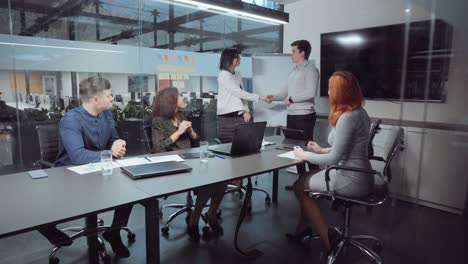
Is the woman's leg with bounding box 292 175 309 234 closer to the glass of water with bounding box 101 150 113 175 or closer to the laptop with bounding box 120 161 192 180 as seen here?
the laptop with bounding box 120 161 192 180

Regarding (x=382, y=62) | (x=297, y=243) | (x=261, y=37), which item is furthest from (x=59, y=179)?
(x=261, y=37)

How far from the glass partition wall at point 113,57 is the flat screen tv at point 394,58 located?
3.91 feet

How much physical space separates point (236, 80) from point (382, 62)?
1.73 meters

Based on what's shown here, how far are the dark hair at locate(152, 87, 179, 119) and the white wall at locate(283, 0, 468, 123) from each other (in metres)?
2.48

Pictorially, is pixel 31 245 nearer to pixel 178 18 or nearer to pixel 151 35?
pixel 151 35

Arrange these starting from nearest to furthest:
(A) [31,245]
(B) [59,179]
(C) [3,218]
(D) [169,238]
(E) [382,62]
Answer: (C) [3,218], (B) [59,179], (A) [31,245], (D) [169,238], (E) [382,62]

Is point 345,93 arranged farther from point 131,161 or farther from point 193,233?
point 193,233

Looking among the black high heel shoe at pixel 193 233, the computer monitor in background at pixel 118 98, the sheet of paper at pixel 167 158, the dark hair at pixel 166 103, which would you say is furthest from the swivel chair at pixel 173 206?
the computer monitor in background at pixel 118 98

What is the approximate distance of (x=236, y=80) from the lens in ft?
11.4

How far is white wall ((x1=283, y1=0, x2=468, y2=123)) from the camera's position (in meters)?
2.79

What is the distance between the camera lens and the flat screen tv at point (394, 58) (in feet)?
9.87

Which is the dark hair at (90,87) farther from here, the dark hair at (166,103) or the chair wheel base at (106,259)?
the chair wheel base at (106,259)

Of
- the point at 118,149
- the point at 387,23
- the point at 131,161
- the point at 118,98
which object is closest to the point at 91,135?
the point at 118,149

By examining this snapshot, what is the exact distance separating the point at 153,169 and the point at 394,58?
3.08 metres
